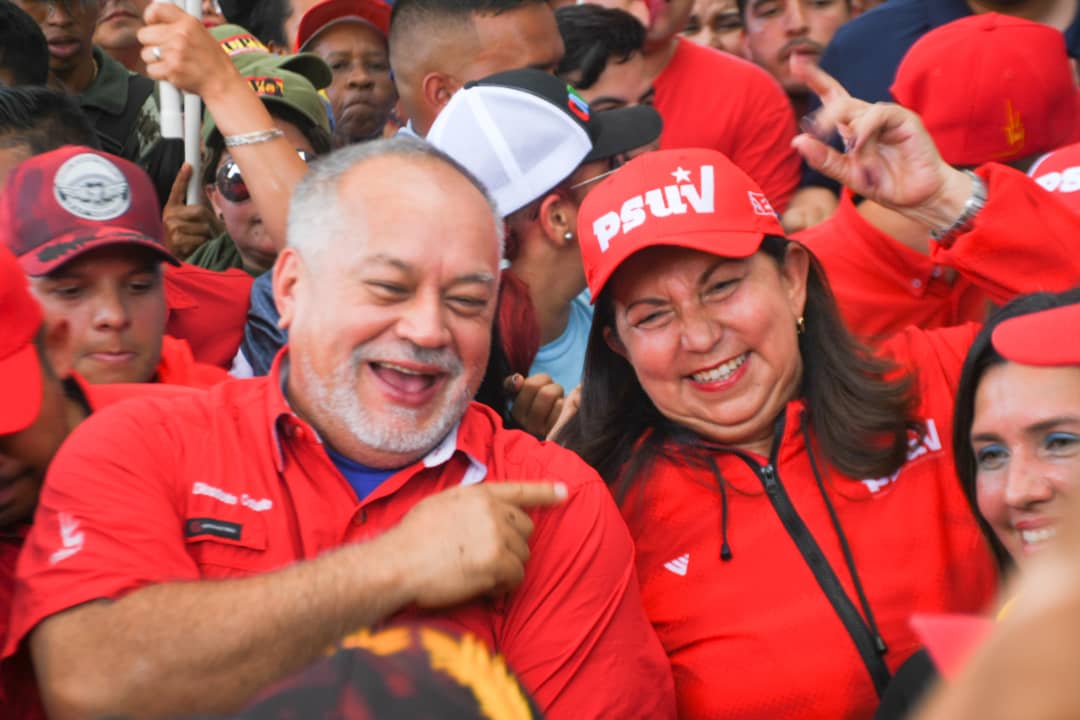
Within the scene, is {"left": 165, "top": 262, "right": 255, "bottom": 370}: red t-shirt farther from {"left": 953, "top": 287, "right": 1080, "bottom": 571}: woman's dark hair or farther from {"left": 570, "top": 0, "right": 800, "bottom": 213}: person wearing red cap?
{"left": 953, "top": 287, "right": 1080, "bottom": 571}: woman's dark hair

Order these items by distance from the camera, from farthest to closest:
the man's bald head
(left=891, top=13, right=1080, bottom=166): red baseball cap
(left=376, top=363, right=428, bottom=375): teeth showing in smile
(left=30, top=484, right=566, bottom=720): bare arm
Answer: the man's bald head, (left=891, top=13, right=1080, bottom=166): red baseball cap, (left=376, top=363, right=428, bottom=375): teeth showing in smile, (left=30, top=484, right=566, bottom=720): bare arm

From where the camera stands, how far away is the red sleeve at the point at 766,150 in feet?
14.8

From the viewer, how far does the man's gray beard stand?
229cm

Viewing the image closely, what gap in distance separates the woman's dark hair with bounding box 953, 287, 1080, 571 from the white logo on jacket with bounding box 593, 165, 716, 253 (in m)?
0.63

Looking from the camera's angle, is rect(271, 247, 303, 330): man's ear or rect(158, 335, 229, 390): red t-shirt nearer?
rect(271, 247, 303, 330): man's ear

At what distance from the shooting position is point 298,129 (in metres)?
4.17

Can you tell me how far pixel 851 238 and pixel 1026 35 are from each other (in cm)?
81

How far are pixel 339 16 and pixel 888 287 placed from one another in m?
2.74

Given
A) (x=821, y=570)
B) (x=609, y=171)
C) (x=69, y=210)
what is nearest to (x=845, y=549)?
(x=821, y=570)

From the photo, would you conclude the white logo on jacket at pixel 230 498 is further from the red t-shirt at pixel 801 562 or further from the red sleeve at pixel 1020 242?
the red sleeve at pixel 1020 242

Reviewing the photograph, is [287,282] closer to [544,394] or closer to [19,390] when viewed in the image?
[19,390]

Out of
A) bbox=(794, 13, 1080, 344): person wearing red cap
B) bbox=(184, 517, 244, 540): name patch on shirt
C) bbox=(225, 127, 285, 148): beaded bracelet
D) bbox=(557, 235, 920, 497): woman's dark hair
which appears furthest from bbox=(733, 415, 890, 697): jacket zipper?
bbox=(225, 127, 285, 148): beaded bracelet

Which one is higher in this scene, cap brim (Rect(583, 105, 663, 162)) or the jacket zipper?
cap brim (Rect(583, 105, 663, 162))

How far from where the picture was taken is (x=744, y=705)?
2457mm
